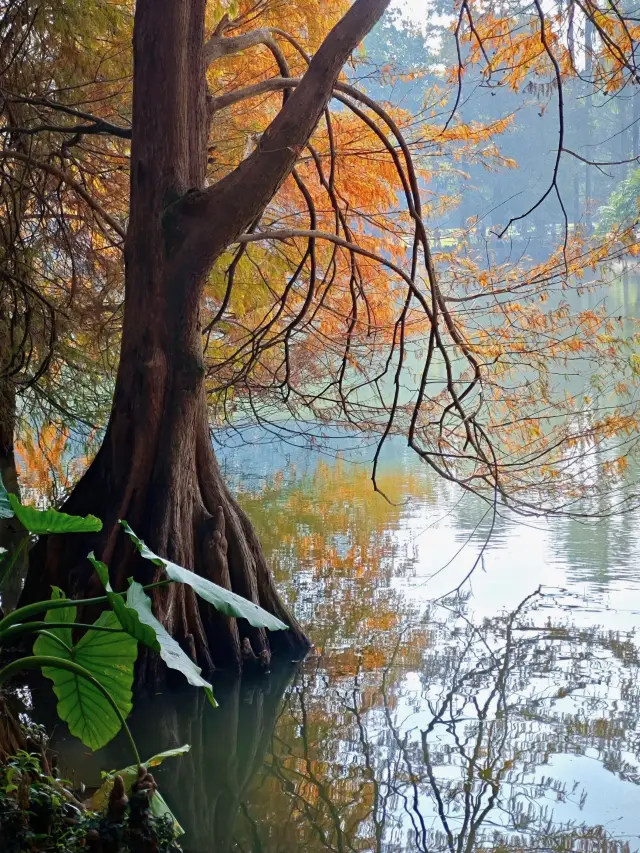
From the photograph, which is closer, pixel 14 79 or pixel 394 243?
pixel 14 79

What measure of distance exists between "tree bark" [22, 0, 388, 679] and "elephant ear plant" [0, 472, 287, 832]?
5.03 feet

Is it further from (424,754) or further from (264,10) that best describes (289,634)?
(264,10)

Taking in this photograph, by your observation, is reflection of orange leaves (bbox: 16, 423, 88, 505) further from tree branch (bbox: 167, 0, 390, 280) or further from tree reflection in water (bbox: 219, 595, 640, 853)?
tree reflection in water (bbox: 219, 595, 640, 853)

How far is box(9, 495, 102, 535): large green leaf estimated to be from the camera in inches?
88.4

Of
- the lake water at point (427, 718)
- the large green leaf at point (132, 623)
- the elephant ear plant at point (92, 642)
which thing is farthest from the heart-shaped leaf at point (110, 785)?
the large green leaf at point (132, 623)

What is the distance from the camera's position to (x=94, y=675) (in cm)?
253

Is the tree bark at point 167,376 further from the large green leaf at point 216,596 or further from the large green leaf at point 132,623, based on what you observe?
the large green leaf at point 132,623

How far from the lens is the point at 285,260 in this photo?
279 inches

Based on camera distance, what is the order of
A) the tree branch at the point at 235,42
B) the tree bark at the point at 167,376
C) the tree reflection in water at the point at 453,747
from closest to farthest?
the tree reflection in water at the point at 453,747
the tree bark at the point at 167,376
the tree branch at the point at 235,42

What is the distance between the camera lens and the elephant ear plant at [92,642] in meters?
2.15

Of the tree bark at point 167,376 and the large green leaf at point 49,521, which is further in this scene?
the tree bark at point 167,376

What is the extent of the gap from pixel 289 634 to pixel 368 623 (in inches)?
24.4

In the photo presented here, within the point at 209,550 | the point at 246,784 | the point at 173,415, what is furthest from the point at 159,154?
the point at 246,784

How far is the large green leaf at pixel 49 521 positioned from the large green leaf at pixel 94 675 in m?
0.28
